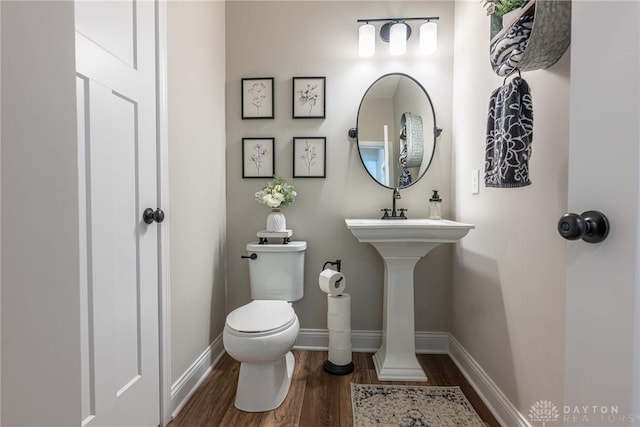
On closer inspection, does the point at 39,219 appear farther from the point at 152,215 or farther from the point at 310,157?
the point at 310,157

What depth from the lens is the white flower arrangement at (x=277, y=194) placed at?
1888 mm

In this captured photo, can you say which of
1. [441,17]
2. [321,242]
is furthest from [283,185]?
[441,17]

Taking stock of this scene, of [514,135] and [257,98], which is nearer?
[514,135]

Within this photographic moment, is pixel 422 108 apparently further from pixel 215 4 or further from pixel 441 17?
pixel 215 4

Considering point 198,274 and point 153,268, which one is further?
point 198,274

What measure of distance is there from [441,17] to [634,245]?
2.14 m

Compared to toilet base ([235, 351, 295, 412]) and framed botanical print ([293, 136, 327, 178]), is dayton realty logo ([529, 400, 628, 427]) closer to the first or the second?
toilet base ([235, 351, 295, 412])

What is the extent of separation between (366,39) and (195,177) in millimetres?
1450

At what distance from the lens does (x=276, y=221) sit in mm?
1925

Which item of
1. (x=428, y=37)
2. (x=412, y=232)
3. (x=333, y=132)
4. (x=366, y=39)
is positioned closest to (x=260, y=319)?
(x=412, y=232)

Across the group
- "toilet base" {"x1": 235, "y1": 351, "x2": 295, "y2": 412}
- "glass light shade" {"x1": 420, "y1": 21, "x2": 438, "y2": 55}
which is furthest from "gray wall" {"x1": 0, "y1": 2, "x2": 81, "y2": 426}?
"glass light shade" {"x1": 420, "y1": 21, "x2": 438, "y2": 55}

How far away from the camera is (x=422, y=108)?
2035 mm

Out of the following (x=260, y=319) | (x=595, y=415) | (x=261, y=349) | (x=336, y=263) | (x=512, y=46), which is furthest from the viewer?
(x=336, y=263)

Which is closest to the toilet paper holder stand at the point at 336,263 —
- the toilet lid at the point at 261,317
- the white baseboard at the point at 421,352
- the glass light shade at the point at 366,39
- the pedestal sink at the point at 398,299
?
the pedestal sink at the point at 398,299
